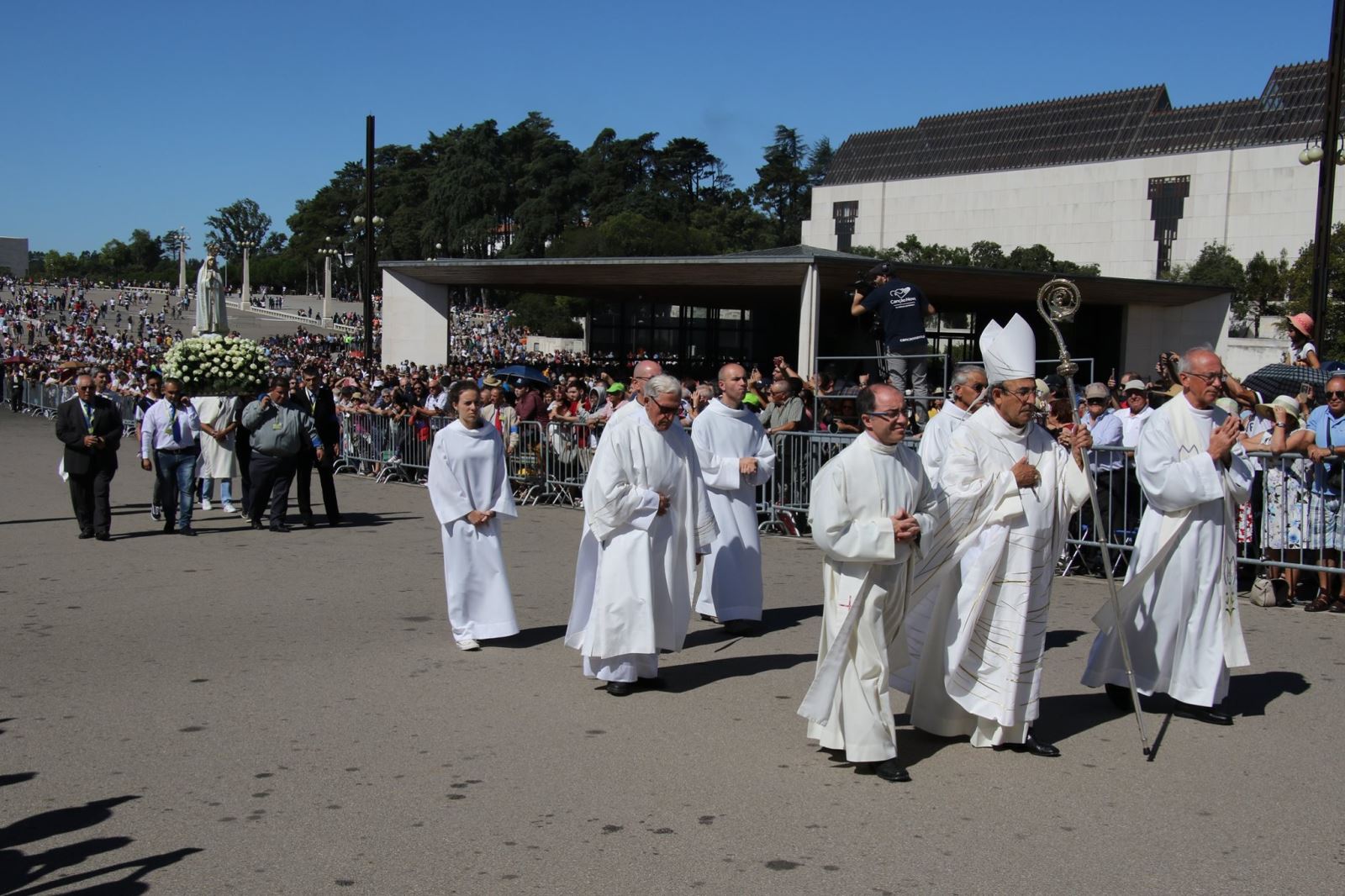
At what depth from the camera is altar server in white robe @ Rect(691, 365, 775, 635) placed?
349 inches

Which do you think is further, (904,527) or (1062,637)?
(1062,637)

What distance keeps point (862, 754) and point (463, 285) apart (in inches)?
963

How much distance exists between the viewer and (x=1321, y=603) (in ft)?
31.1

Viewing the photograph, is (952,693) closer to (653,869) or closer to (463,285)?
(653,869)

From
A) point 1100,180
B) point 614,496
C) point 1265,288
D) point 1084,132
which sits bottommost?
point 614,496

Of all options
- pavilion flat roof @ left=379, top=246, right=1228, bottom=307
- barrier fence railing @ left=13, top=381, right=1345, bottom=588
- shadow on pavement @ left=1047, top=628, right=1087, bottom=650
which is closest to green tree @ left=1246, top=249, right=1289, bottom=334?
pavilion flat roof @ left=379, top=246, right=1228, bottom=307

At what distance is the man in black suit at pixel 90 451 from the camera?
12586 mm

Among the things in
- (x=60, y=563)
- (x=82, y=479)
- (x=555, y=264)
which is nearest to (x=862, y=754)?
(x=60, y=563)

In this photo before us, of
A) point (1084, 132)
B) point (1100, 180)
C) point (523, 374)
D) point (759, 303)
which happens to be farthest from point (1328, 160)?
point (1084, 132)

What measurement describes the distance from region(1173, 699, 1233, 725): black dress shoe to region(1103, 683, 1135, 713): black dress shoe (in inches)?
9.1

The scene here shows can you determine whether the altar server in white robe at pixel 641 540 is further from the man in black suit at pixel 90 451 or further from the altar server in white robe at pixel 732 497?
the man in black suit at pixel 90 451

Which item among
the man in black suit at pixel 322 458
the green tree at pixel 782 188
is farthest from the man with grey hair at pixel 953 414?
the green tree at pixel 782 188

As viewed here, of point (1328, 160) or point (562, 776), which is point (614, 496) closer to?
point (562, 776)

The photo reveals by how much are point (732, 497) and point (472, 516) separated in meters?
2.03
